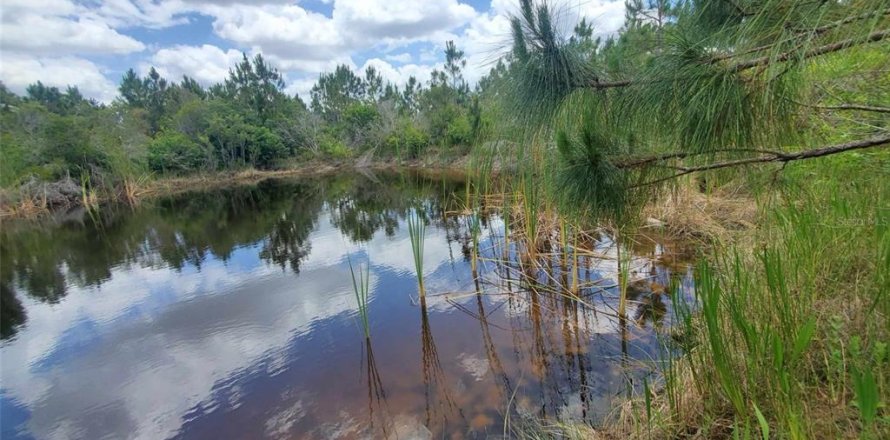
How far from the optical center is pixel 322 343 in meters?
3.51

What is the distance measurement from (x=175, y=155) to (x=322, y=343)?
23.9 meters

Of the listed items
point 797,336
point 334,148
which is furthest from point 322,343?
point 334,148

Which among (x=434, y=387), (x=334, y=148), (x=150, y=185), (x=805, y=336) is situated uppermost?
(x=334, y=148)

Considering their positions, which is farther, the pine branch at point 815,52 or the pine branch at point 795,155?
the pine branch at point 795,155

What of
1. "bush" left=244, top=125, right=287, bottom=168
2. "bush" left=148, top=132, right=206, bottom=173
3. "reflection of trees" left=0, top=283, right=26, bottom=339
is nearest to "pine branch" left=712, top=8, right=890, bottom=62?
"reflection of trees" left=0, top=283, right=26, bottom=339

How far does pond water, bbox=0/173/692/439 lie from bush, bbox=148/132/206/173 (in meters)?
17.9

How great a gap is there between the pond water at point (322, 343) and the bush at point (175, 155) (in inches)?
703

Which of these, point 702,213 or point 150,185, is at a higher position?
point 150,185

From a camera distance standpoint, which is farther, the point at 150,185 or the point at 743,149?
the point at 150,185

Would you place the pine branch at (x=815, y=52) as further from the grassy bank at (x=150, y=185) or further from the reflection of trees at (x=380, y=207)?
the grassy bank at (x=150, y=185)

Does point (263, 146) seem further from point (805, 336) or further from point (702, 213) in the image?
point (805, 336)

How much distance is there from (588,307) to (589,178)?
246 centimetres

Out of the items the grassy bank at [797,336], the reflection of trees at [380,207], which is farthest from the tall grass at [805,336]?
the reflection of trees at [380,207]

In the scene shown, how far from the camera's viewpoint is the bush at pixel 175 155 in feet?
71.1
